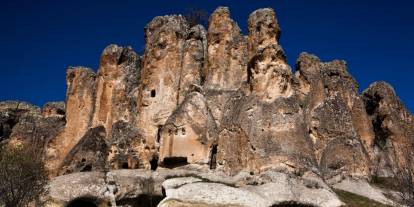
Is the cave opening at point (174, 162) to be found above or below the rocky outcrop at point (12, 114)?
below

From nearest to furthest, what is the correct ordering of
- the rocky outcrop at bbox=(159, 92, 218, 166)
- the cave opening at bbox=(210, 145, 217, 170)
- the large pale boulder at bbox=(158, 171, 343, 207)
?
the large pale boulder at bbox=(158, 171, 343, 207), the rocky outcrop at bbox=(159, 92, 218, 166), the cave opening at bbox=(210, 145, 217, 170)

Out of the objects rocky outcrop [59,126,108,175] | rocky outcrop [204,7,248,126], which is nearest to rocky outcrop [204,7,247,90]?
rocky outcrop [204,7,248,126]

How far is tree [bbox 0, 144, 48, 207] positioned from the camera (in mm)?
28922

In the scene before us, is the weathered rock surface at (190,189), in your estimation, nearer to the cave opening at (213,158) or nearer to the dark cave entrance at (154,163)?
the cave opening at (213,158)

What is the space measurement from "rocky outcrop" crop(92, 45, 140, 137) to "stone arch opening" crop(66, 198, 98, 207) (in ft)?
28.1

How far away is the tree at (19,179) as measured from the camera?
Result: 28.9m

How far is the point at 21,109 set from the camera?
49.5 m

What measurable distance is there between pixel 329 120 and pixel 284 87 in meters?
4.67

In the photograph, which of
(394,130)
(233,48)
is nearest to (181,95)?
(233,48)

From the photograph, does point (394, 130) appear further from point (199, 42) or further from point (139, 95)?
point (139, 95)

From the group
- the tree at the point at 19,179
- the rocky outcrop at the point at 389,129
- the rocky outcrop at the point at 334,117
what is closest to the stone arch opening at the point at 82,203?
the tree at the point at 19,179

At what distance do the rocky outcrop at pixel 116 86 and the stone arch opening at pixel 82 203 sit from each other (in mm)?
8566

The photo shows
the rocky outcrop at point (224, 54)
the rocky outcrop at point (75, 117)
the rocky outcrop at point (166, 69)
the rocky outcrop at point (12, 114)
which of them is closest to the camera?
the rocky outcrop at point (166, 69)

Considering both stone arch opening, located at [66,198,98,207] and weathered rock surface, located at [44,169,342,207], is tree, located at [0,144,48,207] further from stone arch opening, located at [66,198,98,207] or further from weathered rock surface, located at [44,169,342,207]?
stone arch opening, located at [66,198,98,207]
